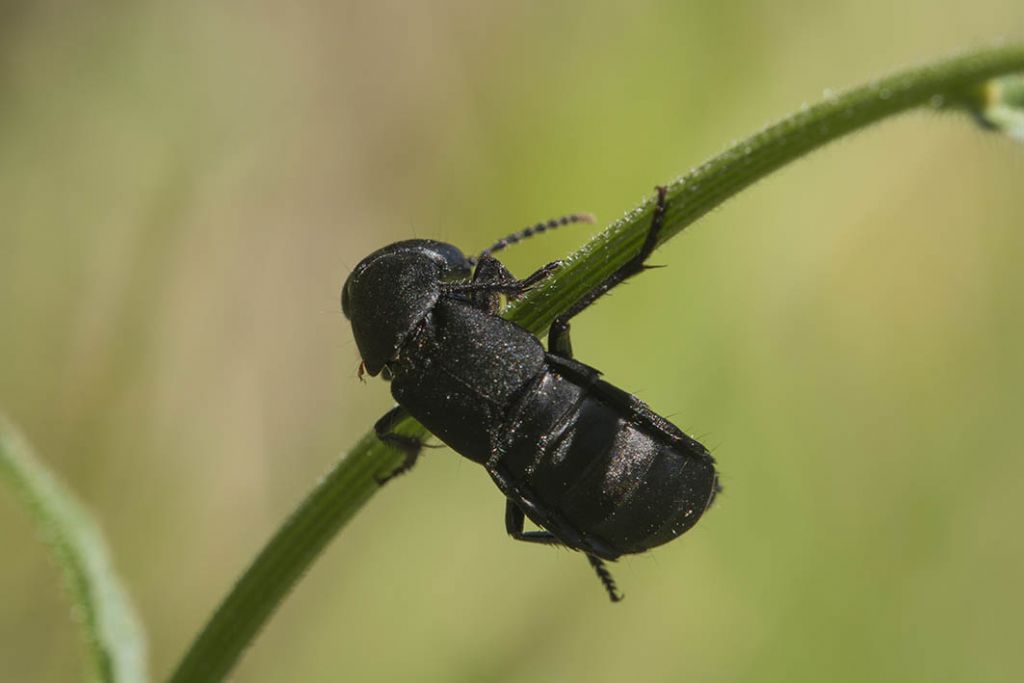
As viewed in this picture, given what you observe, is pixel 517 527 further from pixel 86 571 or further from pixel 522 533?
pixel 86 571

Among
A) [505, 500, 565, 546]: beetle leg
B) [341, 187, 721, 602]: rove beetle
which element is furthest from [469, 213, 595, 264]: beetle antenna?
[505, 500, 565, 546]: beetle leg

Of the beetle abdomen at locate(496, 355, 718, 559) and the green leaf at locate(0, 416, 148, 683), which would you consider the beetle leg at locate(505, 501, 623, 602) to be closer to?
the beetle abdomen at locate(496, 355, 718, 559)

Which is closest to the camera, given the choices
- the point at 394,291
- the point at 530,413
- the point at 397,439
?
the point at 397,439

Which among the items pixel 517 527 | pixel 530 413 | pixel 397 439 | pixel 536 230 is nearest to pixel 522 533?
pixel 517 527

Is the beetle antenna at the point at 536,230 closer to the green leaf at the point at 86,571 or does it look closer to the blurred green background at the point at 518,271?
the green leaf at the point at 86,571

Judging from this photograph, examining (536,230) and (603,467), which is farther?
(536,230)
